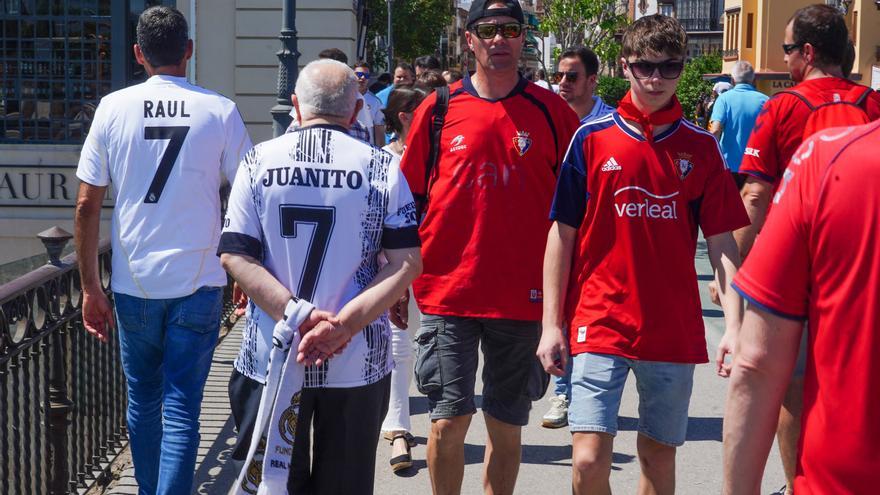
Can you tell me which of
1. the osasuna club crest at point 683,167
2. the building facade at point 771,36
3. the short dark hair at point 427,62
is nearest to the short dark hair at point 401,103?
the osasuna club crest at point 683,167

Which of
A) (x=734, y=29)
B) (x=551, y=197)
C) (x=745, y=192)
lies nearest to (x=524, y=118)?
(x=551, y=197)

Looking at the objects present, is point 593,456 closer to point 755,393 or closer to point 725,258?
point 725,258

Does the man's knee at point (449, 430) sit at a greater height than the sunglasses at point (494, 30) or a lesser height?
lesser

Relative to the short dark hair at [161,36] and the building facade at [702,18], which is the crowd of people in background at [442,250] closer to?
the short dark hair at [161,36]

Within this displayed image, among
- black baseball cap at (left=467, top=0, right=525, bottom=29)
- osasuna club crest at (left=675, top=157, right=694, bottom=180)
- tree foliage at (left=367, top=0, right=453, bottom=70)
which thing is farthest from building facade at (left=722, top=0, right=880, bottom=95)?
osasuna club crest at (left=675, top=157, right=694, bottom=180)

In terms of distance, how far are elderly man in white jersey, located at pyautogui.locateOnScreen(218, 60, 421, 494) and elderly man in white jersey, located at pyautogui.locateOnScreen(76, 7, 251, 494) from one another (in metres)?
0.83

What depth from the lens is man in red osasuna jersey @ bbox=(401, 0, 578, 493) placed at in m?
4.86

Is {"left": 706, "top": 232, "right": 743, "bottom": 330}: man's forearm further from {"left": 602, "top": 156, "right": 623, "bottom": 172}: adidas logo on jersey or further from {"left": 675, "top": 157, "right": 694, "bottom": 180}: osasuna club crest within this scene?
{"left": 602, "top": 156, "right": 623, "bottom": 172}: adidas logo on jersey

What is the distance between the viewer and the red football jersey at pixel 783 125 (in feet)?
17.4

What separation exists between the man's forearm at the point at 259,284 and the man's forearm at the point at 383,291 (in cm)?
19

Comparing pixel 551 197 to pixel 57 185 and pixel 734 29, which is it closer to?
pixel 57 185

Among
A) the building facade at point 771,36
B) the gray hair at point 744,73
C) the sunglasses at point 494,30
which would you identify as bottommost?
the gray hair at point 744,73

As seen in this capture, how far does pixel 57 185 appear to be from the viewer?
51.6 feet

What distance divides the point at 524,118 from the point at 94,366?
99.8 inches
